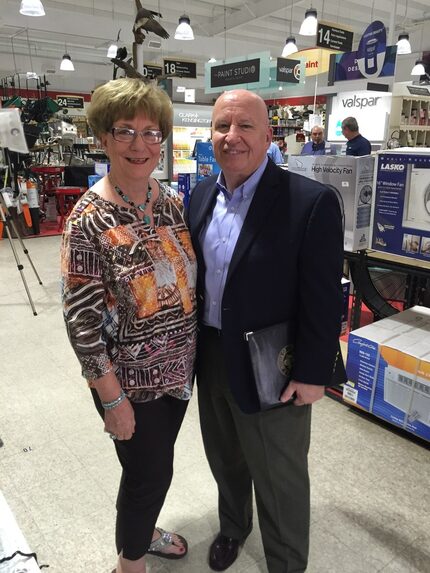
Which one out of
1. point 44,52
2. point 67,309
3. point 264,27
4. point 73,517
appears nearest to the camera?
point 67,309

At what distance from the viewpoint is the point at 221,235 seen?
1382mm

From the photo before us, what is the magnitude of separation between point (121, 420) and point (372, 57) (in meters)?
8.06

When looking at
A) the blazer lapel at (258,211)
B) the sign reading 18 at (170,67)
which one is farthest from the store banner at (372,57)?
the blazer lapel at (258,211)

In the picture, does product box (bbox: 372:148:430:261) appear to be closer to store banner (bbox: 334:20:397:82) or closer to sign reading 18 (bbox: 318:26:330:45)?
store banner (bbox: 334:20:397:82)

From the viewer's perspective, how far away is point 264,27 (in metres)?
14.5

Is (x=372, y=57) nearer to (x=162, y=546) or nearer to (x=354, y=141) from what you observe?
(x=354, y=141)

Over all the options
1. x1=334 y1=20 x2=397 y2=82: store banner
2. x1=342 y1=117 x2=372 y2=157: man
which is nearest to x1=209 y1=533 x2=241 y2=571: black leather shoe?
x1=342 y1=117 x2=372 y2=157: man

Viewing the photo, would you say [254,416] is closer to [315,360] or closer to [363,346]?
[315,360]

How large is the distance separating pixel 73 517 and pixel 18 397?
3.90 feet

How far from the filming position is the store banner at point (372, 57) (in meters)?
7.52

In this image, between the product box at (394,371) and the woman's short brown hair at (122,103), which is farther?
the product box at (394,371)

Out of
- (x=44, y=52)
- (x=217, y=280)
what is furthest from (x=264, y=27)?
(x=217, y=280)

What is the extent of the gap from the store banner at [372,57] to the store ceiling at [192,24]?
2032 mm

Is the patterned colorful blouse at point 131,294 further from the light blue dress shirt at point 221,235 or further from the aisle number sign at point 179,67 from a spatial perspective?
the aisle number sign at point 179,67
